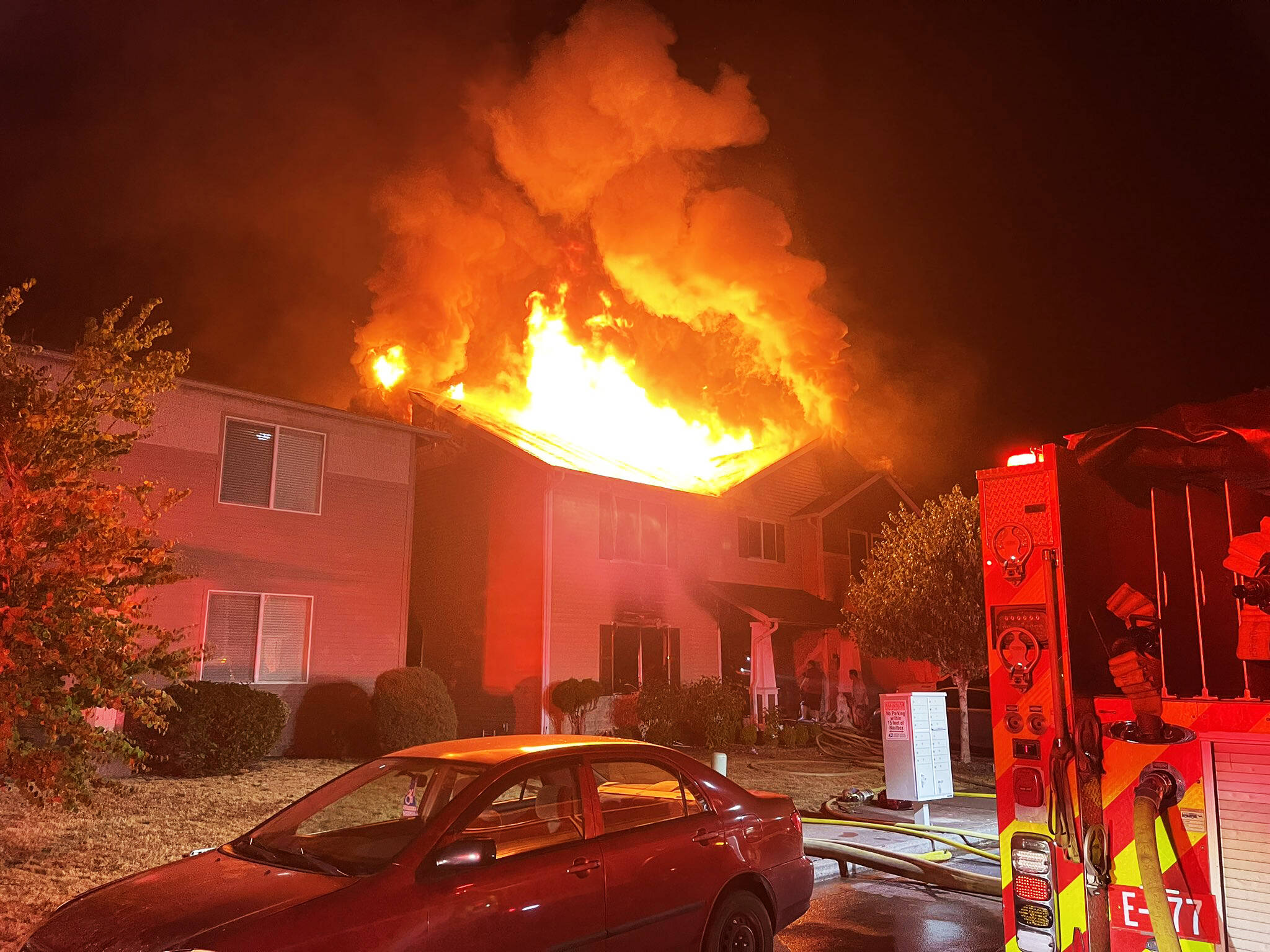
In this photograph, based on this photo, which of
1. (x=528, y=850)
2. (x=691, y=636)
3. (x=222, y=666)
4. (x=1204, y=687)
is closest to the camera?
(x=1204, y=687)

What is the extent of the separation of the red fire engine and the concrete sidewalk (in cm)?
438

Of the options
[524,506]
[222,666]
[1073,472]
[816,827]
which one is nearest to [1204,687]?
[1073,472]

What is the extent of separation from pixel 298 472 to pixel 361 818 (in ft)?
42.5

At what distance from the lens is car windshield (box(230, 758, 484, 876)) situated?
4.14m

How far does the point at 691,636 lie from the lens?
21625 mm

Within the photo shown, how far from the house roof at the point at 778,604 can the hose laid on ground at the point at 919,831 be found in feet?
37.4

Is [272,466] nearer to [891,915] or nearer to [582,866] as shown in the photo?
[891,915]

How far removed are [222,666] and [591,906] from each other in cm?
1258

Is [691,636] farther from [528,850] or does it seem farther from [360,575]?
[528,850]

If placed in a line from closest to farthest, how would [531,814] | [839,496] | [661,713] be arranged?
[531,814] < [661,713] < [839,496]

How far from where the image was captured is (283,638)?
16.1 metres

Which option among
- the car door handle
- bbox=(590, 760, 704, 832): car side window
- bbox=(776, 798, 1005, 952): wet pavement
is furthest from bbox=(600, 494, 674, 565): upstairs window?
the car door handle

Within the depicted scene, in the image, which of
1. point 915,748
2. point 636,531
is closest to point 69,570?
point 915,748

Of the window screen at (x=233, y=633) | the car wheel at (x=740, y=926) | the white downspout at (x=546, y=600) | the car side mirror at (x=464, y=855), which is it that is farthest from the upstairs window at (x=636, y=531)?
the car side mirror at (x=464, y=855)
